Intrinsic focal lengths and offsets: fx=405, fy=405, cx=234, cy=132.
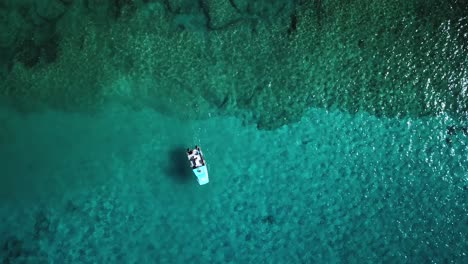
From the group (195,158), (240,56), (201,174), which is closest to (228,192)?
(201,174)

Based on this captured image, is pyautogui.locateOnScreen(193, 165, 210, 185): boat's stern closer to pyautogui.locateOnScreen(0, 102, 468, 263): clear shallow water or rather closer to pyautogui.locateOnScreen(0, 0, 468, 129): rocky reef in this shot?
pyautogui.locateOnScreen(0, 102, 468, 263): clear shallow water

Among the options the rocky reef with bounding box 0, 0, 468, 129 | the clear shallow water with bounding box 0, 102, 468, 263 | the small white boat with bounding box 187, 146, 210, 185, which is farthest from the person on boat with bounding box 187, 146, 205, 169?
the rocky reef with bounding box 0, 0, 468, 129

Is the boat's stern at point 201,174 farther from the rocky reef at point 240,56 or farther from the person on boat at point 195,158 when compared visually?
the rocky reef at point 240,56

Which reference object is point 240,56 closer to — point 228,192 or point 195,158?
point 195,158

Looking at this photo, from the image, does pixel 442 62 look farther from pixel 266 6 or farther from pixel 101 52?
pixel 101 52

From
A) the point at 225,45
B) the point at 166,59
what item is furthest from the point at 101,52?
the point at 225,45

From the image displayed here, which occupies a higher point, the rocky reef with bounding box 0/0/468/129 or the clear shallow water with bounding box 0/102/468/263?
the rocky reef with bounding box 0/0/468/129
